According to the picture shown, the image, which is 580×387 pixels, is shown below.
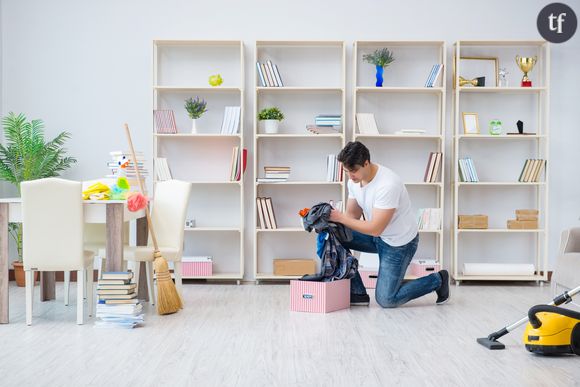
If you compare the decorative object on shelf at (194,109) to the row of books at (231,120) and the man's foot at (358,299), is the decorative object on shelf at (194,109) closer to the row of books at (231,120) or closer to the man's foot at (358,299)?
the row of books at (231,120)

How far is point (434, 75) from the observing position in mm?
6008

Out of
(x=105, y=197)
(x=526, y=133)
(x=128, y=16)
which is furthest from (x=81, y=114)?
(x=526, y=133)

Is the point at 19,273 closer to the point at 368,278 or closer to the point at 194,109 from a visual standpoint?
the point at 194,109

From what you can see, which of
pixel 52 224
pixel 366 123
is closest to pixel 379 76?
pixel 366 123

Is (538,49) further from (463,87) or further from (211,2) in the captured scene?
(211,2)

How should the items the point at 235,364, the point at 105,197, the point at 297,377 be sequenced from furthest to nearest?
the point at 105,197, the point at 235,364, the point at 297,377

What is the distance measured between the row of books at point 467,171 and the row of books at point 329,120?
3.62 feet

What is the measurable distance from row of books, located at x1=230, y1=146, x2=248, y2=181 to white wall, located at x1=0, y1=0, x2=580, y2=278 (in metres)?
0.24

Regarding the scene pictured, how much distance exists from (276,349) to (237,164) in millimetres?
2672

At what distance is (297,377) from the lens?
3.08 meters

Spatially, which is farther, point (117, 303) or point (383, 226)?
point (383, 226)

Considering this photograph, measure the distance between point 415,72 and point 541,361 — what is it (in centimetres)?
348

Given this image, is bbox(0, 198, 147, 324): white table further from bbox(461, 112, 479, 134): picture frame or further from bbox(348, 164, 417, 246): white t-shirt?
bbox(461, 112, 479, 134): picture frame

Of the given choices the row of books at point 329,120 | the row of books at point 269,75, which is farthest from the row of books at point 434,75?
the row of books at point 269,75
